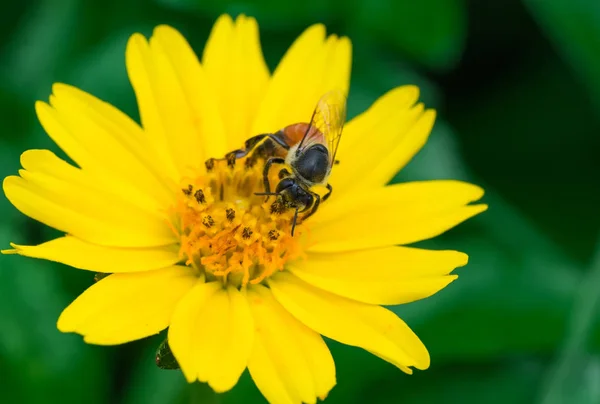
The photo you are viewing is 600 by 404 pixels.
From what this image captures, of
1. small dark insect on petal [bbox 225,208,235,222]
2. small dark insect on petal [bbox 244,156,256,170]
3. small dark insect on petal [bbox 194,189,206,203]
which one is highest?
small dark insect on petal [bbox 244,156,256,170]

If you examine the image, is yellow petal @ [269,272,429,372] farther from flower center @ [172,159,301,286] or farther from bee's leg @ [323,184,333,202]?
bee's leg @ [323,184,333,202]

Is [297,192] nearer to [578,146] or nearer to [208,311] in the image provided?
[208,311]

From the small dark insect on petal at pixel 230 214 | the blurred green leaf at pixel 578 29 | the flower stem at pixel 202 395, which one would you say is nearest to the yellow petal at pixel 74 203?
the small dark insect on petal at pixel 230 214

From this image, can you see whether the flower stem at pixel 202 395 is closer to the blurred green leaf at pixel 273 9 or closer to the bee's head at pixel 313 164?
the bee's head at pixel 313 164

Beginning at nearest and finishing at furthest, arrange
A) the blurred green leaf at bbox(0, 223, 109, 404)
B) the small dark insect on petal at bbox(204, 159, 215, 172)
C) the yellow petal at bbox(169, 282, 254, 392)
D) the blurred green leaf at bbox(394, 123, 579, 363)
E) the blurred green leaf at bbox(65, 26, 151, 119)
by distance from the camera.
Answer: the yellow petal at bbox(169, 282, 254, 392), the small dark insect on petal at bbox(204, 159, 215, 172), the blurred green leaf at bbox(0, 223, 109, 404), the blurred green leaf at bbox(394, 123, 579, 363), the blurred green leaf at bbox(65, 26, 151, 119)

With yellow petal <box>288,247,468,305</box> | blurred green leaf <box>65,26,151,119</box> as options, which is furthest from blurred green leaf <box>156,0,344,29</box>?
yellow petal <box>288,247,468,305</box>

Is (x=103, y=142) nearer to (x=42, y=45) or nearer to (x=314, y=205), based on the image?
(x=314, y=205)
